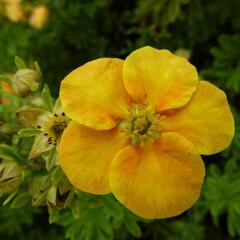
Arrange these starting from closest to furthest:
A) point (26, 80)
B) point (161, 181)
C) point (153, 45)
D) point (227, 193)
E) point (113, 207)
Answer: point (161, 181)
point (26, 80)
point (113, 207)
point (227, 193)
point (153, 45)

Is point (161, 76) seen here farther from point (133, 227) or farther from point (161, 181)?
point (133, 227)

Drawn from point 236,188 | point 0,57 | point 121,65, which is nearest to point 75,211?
point 121,65

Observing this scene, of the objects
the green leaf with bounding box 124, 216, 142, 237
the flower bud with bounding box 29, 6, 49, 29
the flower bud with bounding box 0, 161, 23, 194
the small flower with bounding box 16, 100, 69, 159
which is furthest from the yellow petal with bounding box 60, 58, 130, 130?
the flower bud with bounding box 29, 6, 49, 29

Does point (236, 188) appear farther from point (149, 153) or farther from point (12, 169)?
point (12, 169)

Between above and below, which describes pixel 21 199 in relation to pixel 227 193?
above

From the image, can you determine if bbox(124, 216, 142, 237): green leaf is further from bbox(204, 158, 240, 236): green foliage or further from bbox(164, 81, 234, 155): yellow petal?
bbox(164, 81, 234, 155): yellow petal

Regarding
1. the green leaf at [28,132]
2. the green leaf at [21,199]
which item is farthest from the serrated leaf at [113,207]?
the green leaf at [28,132]

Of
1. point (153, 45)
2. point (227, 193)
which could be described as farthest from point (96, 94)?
point (153, 45)

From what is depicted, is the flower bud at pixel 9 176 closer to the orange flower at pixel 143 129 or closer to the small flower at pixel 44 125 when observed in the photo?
the small flower at pixel 44 125
